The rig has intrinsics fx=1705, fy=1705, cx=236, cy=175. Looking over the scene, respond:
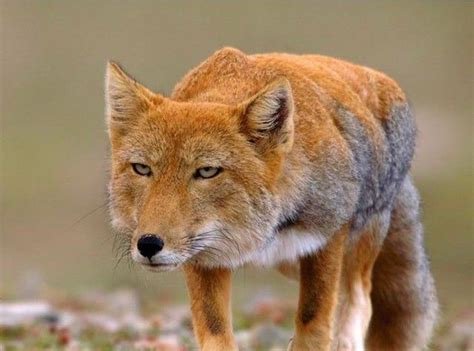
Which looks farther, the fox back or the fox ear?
the fox ear

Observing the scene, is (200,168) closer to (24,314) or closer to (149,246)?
(149,246)

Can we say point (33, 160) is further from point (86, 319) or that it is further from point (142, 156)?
point (142, 156)

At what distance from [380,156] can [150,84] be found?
19.9 meters

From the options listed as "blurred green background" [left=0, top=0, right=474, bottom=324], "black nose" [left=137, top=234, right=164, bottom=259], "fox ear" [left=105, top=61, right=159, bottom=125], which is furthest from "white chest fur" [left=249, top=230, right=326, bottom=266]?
"blurred green background" [left=0, top=0, right=474, bottom=324]

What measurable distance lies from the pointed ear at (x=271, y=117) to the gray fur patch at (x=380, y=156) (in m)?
1.11

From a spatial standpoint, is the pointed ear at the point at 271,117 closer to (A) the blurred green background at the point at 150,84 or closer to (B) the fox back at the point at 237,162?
(B) the fox back at the point at 237,162

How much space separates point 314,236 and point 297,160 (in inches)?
24.5

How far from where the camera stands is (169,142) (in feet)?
38.1

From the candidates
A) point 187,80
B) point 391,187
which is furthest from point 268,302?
point 187,80

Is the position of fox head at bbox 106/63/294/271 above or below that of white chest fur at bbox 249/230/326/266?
above

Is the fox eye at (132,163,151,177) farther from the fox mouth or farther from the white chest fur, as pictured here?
the white chest fur

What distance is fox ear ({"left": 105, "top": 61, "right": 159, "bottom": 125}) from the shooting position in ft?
39.3

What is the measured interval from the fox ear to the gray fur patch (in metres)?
1.67

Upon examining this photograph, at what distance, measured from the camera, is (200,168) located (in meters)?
11.5
